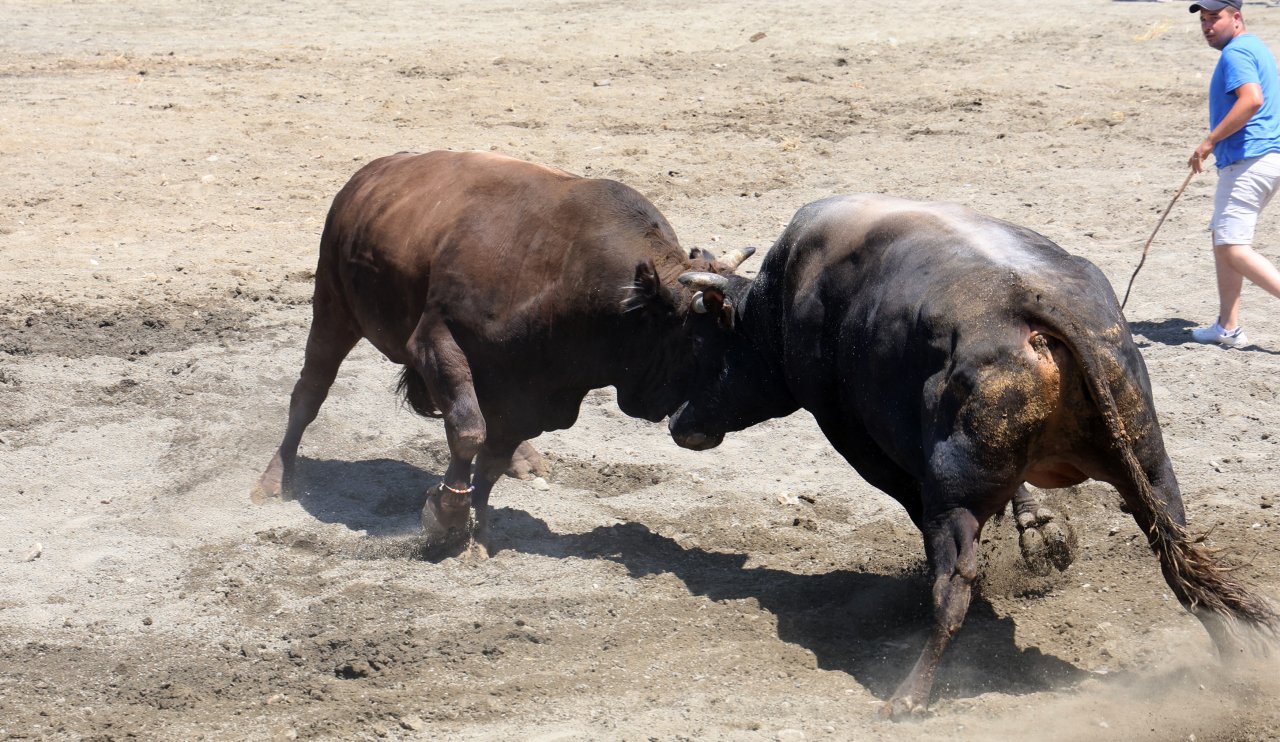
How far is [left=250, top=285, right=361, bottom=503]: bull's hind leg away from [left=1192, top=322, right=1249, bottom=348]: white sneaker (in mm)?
4786

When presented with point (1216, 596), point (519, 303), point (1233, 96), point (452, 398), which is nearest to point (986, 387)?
point (1216, 596)

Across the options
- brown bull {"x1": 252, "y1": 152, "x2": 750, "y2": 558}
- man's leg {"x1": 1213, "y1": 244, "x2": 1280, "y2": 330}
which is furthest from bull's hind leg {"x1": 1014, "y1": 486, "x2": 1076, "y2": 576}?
man's leg {"x1": 1213, "y1": 244, "x2": 1280, "y2": 330}

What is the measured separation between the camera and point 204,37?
15.5 meters

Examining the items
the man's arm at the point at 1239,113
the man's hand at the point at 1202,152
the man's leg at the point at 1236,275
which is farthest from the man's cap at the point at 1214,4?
the man's leg at the point at 1236,275

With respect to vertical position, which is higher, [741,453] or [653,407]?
[653,407]

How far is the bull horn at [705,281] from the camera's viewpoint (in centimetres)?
580

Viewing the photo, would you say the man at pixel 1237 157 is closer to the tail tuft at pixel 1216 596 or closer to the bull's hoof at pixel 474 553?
the tail tuft at pixel 1216 596

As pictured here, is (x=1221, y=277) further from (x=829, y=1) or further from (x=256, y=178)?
(x=829, y=1)

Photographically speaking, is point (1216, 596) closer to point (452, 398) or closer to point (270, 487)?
point (452, 398)

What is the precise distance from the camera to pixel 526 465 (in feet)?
23.7

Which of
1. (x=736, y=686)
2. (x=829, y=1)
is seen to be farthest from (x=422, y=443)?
(x=829, y=1)

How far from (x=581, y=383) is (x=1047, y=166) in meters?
6.70

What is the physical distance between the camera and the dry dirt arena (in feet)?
16.6

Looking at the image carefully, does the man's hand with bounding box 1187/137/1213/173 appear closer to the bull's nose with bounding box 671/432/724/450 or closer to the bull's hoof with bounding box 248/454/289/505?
the bull's nose with bounding box 671/432/724/450
